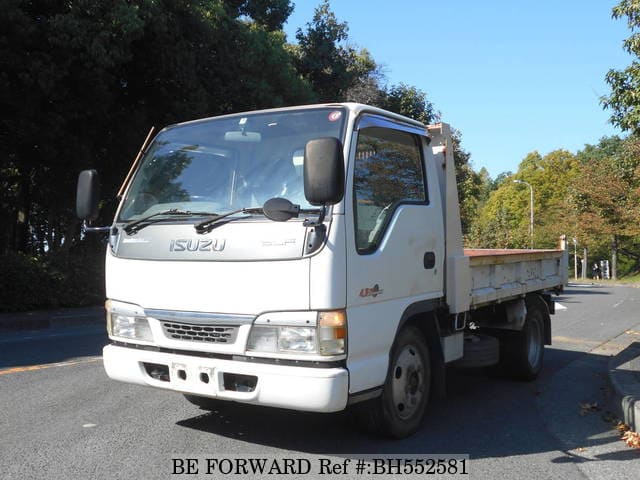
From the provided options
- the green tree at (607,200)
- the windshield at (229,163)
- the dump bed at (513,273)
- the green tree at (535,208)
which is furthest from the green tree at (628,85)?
the green tree at (535,208)

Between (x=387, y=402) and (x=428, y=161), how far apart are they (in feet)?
6.61

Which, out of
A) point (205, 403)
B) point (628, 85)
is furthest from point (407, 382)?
point (628, 85)

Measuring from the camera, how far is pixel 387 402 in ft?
15.1

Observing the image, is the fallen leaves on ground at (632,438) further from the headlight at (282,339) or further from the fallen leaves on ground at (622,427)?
the headlight at (282,339)

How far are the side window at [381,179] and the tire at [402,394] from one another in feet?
2.81

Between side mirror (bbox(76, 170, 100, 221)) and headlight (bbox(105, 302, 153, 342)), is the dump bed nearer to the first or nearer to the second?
headlight (bbox(105, 302, 153, 342))

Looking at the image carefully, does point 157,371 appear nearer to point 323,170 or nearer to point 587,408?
point 323,170

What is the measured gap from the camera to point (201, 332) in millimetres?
4297

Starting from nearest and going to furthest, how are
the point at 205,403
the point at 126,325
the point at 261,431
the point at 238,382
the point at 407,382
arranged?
the point at 238,382, the point at 126,325, the point at 407,382, the point at 261,431, the point at 205,403

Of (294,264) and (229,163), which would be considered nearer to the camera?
(294,264)

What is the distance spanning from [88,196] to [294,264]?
2.02 metres

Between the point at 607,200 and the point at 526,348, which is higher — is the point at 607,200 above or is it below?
above

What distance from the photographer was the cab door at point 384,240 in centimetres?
418

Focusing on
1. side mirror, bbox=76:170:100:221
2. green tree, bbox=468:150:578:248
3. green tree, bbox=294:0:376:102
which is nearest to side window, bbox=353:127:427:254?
side mirror, bbox=76:170:100:221
